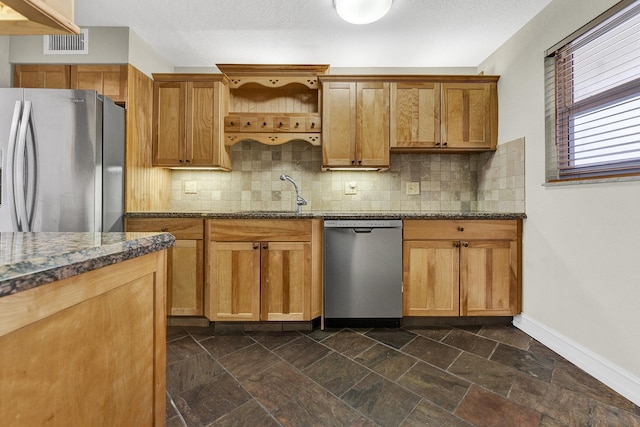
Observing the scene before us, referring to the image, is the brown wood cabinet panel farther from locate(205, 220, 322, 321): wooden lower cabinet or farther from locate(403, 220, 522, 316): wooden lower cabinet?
locate(403, 220, 522, 316): wooden lower cabinet

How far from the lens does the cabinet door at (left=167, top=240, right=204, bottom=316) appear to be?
215 centimetres

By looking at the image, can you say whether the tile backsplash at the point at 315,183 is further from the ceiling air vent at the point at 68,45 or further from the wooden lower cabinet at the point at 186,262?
the ceiling air vent at the point at 68,45

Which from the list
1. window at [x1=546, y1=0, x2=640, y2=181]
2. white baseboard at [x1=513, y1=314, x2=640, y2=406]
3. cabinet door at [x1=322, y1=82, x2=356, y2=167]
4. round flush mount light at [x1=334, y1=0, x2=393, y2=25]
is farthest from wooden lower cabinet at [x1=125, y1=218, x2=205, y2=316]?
window at [x1=546, y1=0, x2=640, y2=181]

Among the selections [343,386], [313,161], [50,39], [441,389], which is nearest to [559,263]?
[441,389]

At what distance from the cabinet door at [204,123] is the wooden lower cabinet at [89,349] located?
1.88 m

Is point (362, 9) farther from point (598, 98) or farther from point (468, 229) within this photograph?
point (468, 229)

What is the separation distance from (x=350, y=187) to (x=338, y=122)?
0.68m

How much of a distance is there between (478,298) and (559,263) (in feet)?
1.89

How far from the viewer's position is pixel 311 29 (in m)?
2.24

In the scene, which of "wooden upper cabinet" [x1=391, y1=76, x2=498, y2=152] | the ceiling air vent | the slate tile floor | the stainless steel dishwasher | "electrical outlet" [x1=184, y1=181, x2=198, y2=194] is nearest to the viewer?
the slate tile floor

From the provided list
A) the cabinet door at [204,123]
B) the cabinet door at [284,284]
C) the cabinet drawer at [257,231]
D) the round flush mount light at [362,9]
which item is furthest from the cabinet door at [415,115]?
the cabinet door at [204,123]

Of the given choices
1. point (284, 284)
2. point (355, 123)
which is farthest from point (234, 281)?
point (355, 123)

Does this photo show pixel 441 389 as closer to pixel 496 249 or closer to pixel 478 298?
pixel 478 298

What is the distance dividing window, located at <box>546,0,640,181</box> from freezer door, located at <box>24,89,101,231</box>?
3205 millimetres
